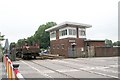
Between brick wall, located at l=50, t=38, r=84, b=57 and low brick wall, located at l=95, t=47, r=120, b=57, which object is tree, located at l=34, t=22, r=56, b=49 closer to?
brick wall, located at l=50, t=38, r=84, b=57

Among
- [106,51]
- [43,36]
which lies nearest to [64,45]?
[106,51]

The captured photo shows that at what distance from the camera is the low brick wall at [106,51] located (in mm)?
49750

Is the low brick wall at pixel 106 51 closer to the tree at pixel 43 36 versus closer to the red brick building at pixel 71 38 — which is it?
the red brick building at pixel 71 38

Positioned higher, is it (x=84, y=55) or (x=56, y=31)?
(x=56, y=31)

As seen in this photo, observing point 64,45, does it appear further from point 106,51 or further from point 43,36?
point 43,36

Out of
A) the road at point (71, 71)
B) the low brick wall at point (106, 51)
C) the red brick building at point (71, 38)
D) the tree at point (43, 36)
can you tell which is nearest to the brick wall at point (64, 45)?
the red brick building at point (71, 38)

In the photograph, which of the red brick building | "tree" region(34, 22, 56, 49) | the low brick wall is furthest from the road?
"tree" region(34, 22, 56, 49)

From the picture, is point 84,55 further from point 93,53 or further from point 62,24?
point 62,24

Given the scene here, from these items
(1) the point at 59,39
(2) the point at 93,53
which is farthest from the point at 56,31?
(2) the point at 93,53

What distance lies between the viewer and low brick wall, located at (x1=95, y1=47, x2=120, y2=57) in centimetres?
4975

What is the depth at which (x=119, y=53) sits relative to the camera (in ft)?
172

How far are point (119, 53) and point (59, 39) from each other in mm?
12761

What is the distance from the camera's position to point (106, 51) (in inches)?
1988

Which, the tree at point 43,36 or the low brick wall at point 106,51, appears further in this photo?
the tree at point 43,36
